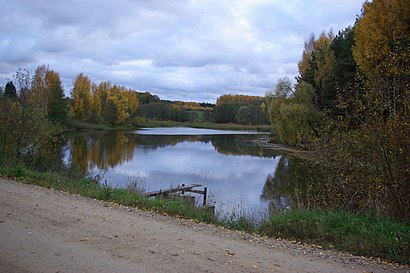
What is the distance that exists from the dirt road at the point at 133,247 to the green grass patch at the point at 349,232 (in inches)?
21.9

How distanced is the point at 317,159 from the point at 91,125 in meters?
77.2

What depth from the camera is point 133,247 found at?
5656mm

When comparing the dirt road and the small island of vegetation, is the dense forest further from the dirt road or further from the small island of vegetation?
the dirt road

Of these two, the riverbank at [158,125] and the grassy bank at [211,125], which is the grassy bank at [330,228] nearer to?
the riverbank at [158,125]

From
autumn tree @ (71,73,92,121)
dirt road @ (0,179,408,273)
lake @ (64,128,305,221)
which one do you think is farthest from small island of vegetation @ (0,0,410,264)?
autumn tree @ (71,73,92,121)

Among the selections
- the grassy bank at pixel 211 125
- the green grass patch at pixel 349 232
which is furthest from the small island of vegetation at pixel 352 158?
the grassy bank at pixel 211 125

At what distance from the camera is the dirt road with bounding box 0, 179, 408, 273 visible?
4926 mm

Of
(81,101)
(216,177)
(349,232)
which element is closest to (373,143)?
(349,232)

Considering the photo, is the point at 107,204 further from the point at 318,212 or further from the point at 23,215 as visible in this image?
the point at 318,212

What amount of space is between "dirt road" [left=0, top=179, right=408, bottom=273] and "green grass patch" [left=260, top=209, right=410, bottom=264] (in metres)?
0.56

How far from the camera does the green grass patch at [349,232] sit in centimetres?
625

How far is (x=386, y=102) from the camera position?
30.1 feet

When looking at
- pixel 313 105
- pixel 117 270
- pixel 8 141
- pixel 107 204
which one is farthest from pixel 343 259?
pixel 313 105

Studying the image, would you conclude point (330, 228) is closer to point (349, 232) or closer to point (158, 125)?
point (349, 232)
